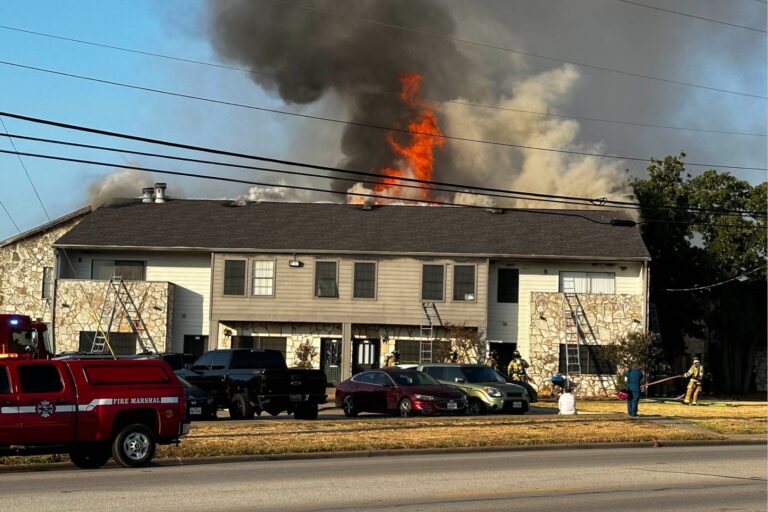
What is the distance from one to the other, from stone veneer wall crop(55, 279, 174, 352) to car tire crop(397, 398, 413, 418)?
18.5 metres

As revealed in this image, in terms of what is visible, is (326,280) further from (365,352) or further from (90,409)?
(90,409)

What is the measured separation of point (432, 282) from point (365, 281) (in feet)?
8.77

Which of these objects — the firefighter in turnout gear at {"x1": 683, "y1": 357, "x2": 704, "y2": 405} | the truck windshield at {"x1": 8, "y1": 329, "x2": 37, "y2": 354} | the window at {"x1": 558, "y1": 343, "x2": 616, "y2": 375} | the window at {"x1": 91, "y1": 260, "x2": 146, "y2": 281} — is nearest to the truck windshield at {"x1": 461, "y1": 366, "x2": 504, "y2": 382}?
the firefighter in turnout gear at {"x1": 683, "y1": 357, "x2": 704, "y2": 405}

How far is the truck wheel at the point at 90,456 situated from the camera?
58.4ft

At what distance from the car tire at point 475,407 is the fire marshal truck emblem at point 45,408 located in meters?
15.6

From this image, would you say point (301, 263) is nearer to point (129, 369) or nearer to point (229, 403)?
point (229, 403)

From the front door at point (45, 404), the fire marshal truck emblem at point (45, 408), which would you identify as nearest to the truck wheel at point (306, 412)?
the front door at point (45, 404)

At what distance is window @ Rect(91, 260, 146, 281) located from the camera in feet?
154

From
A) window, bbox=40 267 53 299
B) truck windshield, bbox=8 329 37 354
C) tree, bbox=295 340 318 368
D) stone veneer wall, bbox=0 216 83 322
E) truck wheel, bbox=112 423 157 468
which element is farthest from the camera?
window, bbox=40 267 53 299

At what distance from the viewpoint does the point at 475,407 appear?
1222 inches

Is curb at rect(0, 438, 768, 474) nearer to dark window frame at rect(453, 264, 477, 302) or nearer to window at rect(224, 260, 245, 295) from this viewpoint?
dark window frame at rect(453, 264, 477, 302)

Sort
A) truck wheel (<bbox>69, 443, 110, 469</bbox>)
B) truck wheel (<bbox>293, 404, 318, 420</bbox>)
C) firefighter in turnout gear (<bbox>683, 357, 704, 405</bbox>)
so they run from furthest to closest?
1. firefighter in turnout gear (<bbox>683, 357, 704, 405</bbox>)
2. truck wheel (<bbox>293, 404, 318, 420</bbox>)
3. truck wheel (<bbox>69, 443, 110, 469</bbox>)

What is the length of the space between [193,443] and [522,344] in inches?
1041

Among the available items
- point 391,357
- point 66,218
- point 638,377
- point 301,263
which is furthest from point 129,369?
point 66,218
